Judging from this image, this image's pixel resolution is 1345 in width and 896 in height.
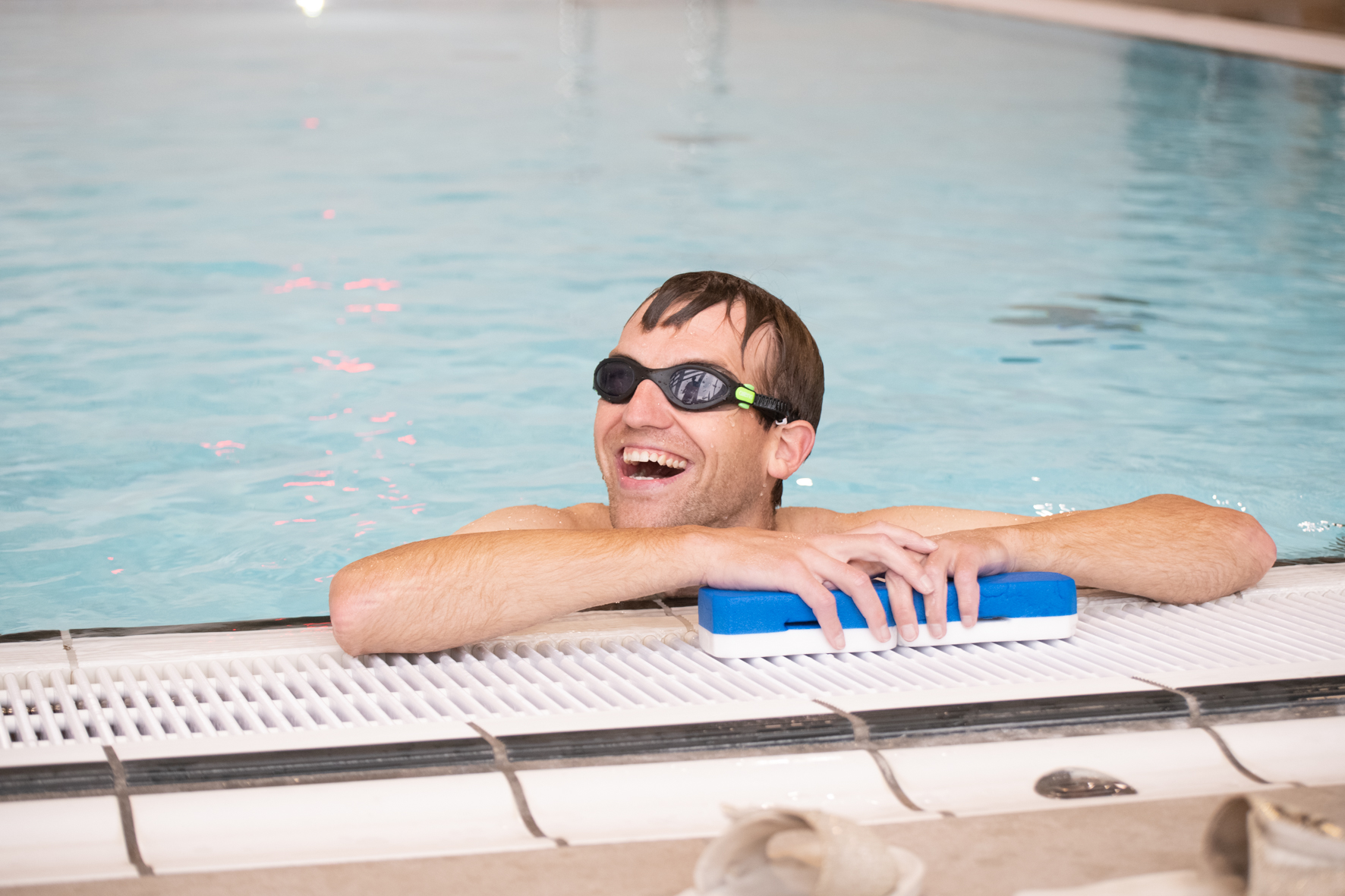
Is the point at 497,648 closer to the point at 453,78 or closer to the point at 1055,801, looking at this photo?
the point at 1055,801

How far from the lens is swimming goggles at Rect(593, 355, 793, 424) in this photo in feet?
9.09

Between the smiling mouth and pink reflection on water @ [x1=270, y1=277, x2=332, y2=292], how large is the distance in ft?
16.3

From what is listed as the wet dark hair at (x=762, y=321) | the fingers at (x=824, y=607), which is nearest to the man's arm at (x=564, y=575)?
the fingers at (x=824, y=607)

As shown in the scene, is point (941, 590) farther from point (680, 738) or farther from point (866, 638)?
point (680, 738)

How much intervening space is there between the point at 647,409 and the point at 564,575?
0.57 meters

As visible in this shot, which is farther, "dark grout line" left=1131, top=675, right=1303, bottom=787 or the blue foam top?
the blue foam top

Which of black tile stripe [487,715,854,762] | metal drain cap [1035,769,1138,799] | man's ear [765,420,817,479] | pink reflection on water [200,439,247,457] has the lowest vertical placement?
pink reflection on water [200,439,247,457]

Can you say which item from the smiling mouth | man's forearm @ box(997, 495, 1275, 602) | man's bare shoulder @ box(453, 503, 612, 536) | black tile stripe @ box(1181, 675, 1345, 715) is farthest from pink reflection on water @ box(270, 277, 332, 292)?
black tile stripe @ box(1181, 675, 1345, 715)

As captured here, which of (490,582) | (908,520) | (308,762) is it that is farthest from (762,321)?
(308,762)

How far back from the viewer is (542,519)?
299cm

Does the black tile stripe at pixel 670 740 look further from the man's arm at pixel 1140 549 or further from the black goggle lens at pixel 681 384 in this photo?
the black goggle lens at pixel 681 384

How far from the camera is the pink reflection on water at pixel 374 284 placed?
7574 mm

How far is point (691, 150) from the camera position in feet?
37.9

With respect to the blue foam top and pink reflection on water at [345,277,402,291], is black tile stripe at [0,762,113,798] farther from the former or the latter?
pink reflection on water at [345,277,402,291]
